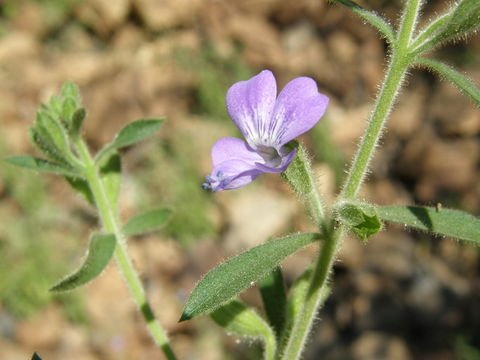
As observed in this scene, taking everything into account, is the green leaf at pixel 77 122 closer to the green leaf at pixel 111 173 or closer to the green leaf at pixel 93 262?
the green leaf at pixel 111 173

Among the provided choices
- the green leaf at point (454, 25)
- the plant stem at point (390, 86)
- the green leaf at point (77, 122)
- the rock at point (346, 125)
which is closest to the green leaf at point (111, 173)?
the green leaf at point (77, 122)

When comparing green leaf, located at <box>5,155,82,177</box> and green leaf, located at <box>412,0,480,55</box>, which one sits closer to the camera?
green leaf, located at <box>412,0,480,55</box>

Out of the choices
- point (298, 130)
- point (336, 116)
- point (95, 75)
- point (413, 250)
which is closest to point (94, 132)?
point (95, 75)

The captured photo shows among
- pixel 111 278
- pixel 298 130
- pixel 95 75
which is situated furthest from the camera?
pixel 95 75

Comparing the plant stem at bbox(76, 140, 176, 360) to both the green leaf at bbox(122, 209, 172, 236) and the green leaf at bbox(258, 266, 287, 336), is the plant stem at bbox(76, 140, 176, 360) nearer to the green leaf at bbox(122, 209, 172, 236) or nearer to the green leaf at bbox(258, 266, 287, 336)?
the green leaf at bbox(122, 209, 172, 236)

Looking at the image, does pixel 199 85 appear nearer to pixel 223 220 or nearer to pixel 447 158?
pixel 223 220

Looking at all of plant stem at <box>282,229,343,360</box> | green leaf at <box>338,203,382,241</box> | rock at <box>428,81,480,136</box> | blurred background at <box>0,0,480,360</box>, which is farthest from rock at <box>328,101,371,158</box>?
green leaf at <box>338,203,382,241</box>
